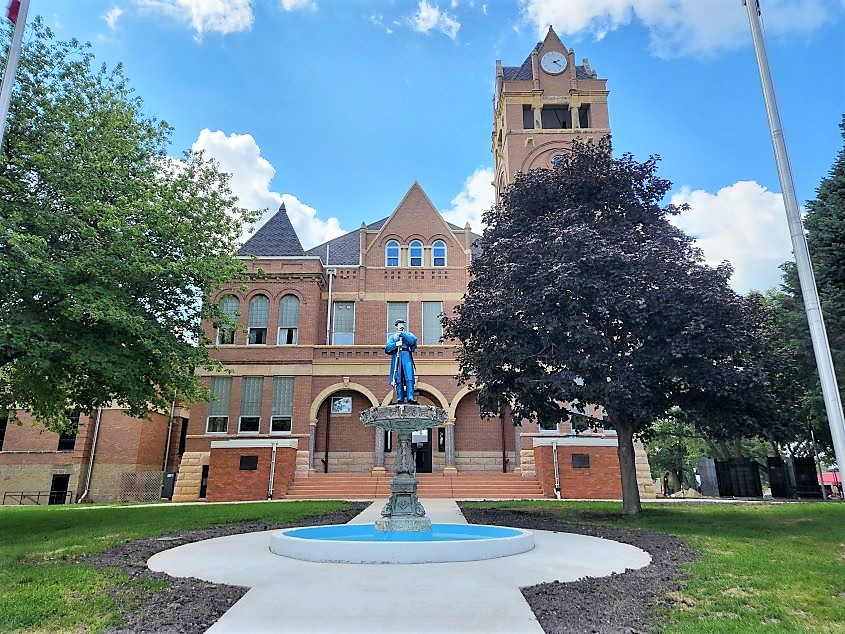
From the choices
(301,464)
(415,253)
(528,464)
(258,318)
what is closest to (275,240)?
(258,318)

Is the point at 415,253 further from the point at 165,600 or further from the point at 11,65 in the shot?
the point at 165,600

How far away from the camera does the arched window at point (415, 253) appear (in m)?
33.8

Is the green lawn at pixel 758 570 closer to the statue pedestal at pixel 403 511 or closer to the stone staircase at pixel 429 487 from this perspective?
the statue pedestal at pixel 403 511

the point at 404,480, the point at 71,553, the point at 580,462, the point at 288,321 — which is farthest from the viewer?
the point at 288,321

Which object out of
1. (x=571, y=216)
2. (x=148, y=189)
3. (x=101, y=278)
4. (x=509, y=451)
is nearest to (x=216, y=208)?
(x=148, y=189)

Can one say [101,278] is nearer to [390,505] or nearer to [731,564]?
[390,505]

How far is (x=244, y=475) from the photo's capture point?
2650cm

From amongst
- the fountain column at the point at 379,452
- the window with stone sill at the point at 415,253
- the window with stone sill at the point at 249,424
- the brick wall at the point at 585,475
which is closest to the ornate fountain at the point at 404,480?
the brick wall at the point at 585,475

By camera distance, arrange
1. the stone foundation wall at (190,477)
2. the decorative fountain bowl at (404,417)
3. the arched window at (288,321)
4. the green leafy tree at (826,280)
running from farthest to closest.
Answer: the arched window at (288,321)
the stone foundation wall at (190,477)
the green leafy tree at (826,280)
the decorative fountain bowl at (404,417)

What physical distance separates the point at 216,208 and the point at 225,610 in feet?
49.5

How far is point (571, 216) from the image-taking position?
1644cm

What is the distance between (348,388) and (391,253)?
841cm

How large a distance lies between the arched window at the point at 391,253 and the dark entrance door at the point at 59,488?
21.5 metres

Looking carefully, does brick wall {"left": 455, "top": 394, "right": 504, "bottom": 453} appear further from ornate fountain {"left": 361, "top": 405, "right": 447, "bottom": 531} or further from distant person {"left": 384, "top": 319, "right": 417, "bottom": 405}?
ornate fountain {"left": 361, "top": 405, "right": 447, "bottom": 531}
